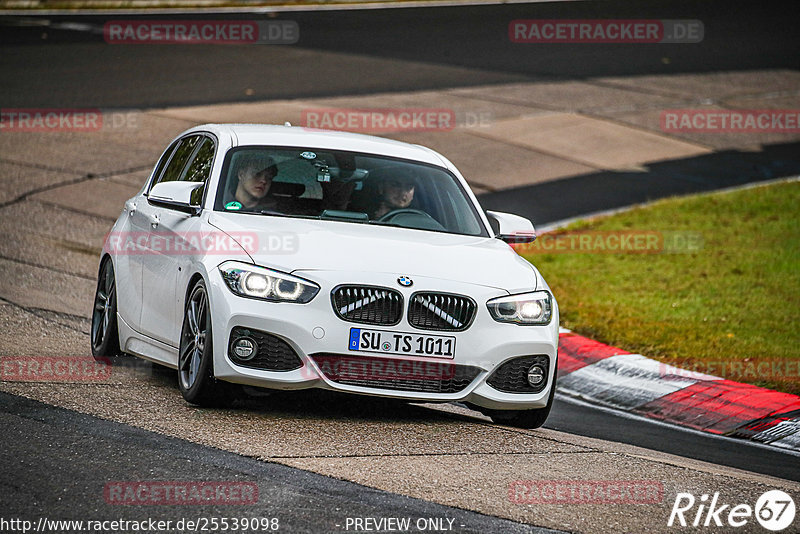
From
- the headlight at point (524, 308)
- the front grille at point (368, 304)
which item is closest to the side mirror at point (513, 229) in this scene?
the headlight at point (524, 308)

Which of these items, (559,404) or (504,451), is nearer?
(504,451)

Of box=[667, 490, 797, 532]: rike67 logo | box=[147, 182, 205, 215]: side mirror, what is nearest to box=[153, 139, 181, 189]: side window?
box=[147, 182, 205, 215]: side mirror

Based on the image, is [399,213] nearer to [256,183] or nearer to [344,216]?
[344,216]

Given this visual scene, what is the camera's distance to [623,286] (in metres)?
12.0

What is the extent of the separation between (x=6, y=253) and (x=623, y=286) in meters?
5.66

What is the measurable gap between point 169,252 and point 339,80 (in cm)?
1573

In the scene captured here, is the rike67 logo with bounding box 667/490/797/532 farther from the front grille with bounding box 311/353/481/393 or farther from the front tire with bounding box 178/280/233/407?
A: the front tire with bounding box 178/280/233/407

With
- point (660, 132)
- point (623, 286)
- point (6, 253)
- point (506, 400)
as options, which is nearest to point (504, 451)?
point (506, 400)

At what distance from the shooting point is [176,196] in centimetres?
743

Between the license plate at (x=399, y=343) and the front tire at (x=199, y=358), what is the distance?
74 cm

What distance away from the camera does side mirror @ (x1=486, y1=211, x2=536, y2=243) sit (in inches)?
313

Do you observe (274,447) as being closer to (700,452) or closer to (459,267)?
(459,267)

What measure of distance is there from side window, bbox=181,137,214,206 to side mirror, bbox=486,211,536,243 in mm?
1812

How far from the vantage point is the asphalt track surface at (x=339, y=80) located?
17.6 ft
